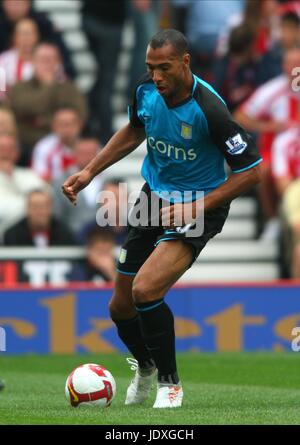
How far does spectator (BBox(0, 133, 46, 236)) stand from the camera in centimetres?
1526

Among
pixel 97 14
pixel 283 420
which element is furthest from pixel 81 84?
pixel 283 420

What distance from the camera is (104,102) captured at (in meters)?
16.8

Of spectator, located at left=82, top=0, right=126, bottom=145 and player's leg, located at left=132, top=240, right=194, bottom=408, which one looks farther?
spectator, located at left=82, top=0, right=126, bottom=145

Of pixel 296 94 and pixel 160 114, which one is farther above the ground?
pixel 296 94

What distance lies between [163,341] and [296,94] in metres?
8.08

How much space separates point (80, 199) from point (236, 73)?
273 centimetres

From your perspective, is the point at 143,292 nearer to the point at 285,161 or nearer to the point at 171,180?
the point at 171,180

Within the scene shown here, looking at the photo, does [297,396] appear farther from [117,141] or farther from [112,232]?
[112,232]

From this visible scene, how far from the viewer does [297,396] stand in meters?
9.23

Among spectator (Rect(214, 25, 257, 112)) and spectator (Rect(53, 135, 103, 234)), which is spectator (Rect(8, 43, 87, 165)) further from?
spectator (Rect(214, 25, 257, 112))

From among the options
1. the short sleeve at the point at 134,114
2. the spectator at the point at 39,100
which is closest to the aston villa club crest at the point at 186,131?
the short sleeve at the point at 134,114

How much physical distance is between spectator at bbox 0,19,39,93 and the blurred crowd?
13 mm
